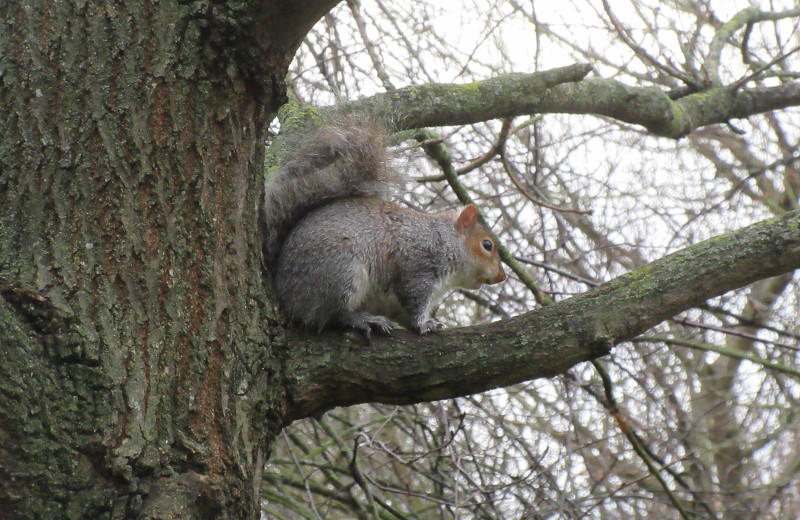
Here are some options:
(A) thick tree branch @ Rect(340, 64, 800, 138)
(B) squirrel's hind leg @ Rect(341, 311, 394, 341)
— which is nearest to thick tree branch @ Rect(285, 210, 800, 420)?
(B) squirrel's hind leg @ Rect(341, 311, 394, 341)

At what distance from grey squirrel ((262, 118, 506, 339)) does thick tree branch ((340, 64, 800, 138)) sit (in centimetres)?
18

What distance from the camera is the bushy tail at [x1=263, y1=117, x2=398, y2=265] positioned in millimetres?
2047

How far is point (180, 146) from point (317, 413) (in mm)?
550

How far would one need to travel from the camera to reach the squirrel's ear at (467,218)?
2.65 m

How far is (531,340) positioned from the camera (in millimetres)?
1525

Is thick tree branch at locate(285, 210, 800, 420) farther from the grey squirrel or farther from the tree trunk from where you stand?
the grey squirrel

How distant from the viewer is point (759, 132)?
497 centimetres

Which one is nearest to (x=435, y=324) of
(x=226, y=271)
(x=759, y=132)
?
(x=226, y=271)

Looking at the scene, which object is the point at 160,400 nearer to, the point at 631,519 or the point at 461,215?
the point at 461,215

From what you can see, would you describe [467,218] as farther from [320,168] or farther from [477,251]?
[320,168]

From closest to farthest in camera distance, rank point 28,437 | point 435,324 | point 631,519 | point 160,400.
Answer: point 28,437 → point 160,400 → point 435,324 → point 631,519

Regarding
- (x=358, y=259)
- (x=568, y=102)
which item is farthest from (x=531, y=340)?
(x=568, y=102)

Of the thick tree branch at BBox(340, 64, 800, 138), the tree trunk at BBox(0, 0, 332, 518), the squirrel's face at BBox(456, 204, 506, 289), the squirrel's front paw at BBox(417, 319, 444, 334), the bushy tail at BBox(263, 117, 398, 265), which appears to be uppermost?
the thick tree branch at BBox(340, 64, 800, 138)

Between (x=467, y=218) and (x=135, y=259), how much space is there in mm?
1524
